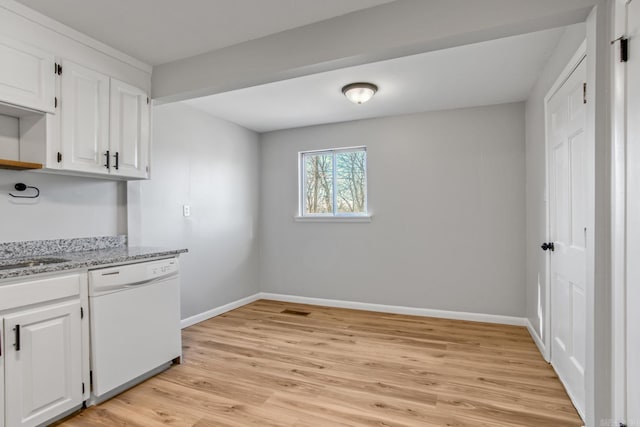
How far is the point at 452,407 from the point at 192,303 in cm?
269

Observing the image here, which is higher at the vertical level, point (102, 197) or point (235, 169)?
point (235, 169)

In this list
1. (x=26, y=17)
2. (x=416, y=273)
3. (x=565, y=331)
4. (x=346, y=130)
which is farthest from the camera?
(x=346, y=130)

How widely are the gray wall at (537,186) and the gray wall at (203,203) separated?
10.6ft

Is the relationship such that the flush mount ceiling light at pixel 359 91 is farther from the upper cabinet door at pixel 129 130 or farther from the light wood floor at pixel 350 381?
the light wood floor at pixel 350 381

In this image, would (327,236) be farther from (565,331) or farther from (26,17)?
(26,17)

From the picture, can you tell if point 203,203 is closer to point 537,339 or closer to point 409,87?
point 409,87

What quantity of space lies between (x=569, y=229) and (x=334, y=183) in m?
2.72

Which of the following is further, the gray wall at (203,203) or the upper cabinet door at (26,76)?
the gray wall at (203,203)

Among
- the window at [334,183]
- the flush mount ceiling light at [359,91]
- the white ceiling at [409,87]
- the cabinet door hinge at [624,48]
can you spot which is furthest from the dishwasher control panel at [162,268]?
the cabinet door hinge at [624,48]

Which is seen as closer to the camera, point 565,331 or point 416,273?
point 565,331

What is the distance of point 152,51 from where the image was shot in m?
2.55

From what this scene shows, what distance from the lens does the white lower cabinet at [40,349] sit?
1720 millimetres

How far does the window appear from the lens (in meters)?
4.35

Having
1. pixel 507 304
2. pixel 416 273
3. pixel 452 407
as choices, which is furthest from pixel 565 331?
pixel 416 273
